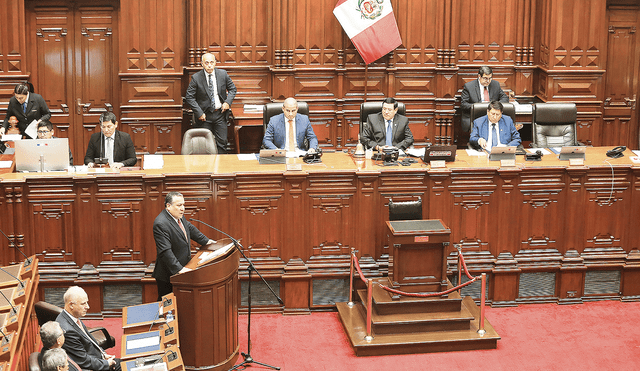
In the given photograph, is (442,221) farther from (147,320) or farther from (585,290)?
(147,320)

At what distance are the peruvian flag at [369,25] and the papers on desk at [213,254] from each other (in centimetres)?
473

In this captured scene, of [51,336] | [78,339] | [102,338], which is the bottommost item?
[102,338]

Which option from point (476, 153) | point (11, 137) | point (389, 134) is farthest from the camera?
point (11, 137)

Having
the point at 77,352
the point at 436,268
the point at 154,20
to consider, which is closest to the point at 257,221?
the point at 436,268

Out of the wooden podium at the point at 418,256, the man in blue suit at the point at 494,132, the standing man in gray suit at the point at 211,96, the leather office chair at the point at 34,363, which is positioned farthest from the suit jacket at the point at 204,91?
the leather office chair at the point at 34,363

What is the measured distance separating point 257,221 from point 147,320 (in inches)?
67.6

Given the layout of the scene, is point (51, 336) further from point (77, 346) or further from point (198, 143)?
point (198, 143)

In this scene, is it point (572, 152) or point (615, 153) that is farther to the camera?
point (615, 153)

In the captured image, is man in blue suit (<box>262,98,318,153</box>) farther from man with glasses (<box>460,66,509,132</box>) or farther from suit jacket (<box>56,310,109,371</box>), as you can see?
suit jacket (<box>56,310,109,371</box>)

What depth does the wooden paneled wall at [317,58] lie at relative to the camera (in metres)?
9.91

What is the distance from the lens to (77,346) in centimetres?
534

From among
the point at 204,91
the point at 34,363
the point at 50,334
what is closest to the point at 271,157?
the point at 204,91

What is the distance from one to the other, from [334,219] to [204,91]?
10.5ft

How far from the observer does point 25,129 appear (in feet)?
30.1
